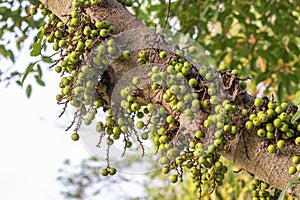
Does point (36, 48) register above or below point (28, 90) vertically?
below

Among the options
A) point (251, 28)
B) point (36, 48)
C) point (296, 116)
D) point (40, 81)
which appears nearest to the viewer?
point (296, 116)

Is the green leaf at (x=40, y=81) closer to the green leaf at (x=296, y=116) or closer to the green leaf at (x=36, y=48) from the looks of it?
the green leaf at (x=36, y=48)

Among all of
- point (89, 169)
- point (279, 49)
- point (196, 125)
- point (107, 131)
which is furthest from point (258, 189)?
point (89, 169)

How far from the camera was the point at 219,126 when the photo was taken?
90 centimetres

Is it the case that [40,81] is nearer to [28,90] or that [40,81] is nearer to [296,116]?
[28,90]

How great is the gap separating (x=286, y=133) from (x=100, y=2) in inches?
18.3

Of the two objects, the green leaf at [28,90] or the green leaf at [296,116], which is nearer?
the green leaf at [296,116]

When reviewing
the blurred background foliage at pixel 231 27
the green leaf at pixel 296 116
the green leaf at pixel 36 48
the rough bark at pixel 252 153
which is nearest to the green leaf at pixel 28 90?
the blurred background foliage at pixel 231 27

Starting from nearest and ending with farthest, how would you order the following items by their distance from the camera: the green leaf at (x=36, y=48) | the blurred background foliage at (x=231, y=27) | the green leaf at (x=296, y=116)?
the green leaf at (x=296, y=116), the green leaf at (x=36, y=48), the blurred background foliage at (x=231, y=27)

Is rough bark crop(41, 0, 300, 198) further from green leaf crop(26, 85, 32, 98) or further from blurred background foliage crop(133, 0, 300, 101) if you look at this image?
green leaf crop(26, 85, 32, 98)

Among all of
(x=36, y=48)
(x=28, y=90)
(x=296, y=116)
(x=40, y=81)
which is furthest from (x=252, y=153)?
(x=28, y=90)

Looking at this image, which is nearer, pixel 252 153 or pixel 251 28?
pixel 252 153

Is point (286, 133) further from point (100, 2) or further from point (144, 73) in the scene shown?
point (100, 2)

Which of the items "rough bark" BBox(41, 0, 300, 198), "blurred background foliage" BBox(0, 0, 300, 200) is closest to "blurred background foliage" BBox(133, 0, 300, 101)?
"blurred background foliage" BBox(0, 0, 300, 200)
